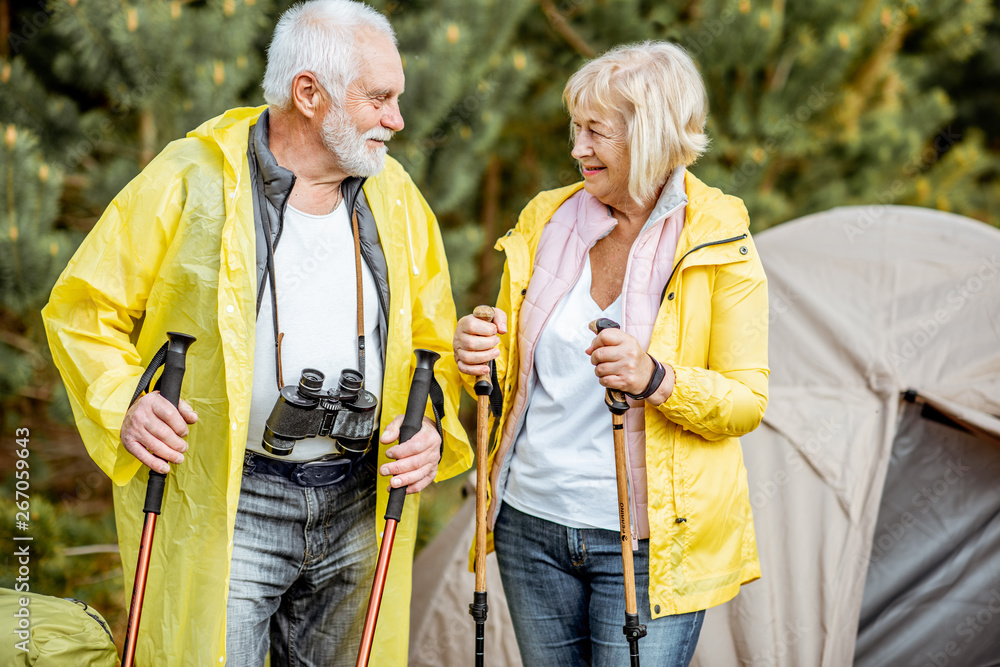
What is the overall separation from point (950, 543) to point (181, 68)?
11.1 feet

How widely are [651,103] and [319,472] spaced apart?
41.0 inches

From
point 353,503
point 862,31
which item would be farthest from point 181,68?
point 862,31

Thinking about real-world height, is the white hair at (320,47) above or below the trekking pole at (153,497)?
above

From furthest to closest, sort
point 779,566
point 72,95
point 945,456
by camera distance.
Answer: point 72,95, point 945,456, point 779,566

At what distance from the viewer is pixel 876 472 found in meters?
2.64

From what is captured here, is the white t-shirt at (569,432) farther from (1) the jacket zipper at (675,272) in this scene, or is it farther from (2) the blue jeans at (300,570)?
(2) the blue jeans at (300,570)

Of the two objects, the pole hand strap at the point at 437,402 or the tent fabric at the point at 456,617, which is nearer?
the pole hand strap at the point at 437,402

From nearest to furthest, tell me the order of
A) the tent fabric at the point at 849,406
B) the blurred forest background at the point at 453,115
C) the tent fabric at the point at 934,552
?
the tent fabric at the point at 849,406 < the tent fabric at the point at 934,552 < the blurred forest background at the point at 453,115

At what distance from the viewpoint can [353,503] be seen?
1934 mm

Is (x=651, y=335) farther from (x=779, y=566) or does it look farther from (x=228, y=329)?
(x=779, y=566)

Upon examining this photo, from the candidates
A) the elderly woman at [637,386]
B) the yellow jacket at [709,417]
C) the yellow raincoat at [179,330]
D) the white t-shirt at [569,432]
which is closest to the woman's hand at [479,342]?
the elderly woman at [637,386]

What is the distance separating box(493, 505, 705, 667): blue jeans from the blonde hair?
2.40 ft

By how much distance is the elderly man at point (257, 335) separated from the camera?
172cm

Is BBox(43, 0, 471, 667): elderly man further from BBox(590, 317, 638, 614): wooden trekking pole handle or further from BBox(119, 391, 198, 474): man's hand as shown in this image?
BBox(590, 317, 638, 614): wooden trekking pole handle
